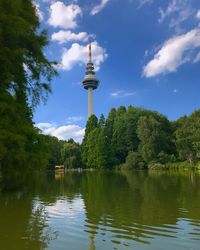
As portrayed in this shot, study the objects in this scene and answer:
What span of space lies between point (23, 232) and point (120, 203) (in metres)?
7.46

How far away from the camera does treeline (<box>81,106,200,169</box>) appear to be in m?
70.7

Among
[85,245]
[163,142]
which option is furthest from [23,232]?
[163,142]

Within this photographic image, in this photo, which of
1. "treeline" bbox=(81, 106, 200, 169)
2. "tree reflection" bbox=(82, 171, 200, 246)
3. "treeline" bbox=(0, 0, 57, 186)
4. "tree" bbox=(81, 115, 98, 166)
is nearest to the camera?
"tree reflection" bbox=(82, 171, 200, 246)

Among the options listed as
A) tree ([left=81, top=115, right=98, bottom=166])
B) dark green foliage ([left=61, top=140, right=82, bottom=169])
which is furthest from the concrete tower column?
tree ([left=81, top=115, right=98, bottom=166])

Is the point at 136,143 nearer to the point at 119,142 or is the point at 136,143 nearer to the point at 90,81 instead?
the point at 119,142

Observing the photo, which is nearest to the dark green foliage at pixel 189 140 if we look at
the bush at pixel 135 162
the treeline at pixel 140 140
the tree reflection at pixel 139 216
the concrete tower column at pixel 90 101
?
the treeline at pixel 140 140

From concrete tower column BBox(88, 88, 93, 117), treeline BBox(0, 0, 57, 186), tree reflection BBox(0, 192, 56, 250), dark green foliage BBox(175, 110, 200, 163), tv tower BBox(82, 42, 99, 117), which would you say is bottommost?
tree reflection BBox(0, 192, 56, 250)

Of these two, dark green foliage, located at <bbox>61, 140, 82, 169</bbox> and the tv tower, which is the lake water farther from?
the tv tower

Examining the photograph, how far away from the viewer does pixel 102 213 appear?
1488 centimetres

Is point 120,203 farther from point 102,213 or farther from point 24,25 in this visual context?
point 24,25

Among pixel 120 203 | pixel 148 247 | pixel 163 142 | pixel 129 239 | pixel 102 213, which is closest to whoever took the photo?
pixel 148 247

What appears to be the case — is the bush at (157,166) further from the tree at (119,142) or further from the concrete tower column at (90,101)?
the concrete tower column at (90,101)

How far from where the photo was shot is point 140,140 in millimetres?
88438

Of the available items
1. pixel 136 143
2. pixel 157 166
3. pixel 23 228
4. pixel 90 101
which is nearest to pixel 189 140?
pixel 157 166
